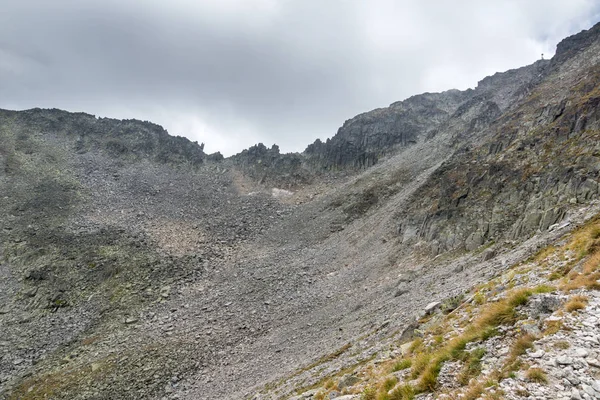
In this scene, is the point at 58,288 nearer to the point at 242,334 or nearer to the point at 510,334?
the point at 242,334

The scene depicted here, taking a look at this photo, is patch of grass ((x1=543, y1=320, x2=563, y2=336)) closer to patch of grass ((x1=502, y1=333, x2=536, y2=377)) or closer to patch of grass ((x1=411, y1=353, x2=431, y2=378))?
patch of grass ((x1=502, y1=333, x2=536, y2=377))

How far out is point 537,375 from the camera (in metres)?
7.18

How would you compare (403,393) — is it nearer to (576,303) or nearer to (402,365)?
(402,365)

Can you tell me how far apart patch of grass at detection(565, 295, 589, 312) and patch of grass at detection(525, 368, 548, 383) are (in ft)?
8.82

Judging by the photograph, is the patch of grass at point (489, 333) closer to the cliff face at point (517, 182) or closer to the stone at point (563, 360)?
the stone at point (563, 360)

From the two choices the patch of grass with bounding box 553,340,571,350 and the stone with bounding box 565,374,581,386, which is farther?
the patch of grass with bounding box 553,340,571,350

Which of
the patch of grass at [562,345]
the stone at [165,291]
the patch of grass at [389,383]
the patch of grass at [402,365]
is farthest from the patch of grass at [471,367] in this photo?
the stone at [165,291]

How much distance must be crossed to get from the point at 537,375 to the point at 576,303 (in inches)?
123

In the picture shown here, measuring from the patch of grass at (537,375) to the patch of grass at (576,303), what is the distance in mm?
2689

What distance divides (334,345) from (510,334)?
15.1 meters

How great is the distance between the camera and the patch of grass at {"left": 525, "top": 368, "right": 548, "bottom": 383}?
7082 mm

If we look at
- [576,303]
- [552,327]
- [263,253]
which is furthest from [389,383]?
[263,253]

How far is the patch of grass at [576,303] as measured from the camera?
8.95m

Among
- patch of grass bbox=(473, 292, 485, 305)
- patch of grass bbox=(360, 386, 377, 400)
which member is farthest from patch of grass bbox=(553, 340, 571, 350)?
patch of grass bbox=(473, 292, 485, 305)
